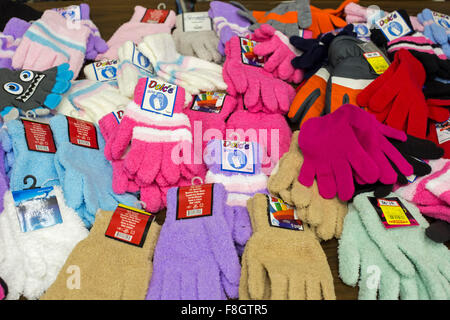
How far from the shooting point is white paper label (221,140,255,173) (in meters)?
0.99

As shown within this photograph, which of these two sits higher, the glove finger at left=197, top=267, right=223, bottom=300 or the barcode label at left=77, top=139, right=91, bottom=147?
the barcode label at left=77, top=139, right=91, bottom=147

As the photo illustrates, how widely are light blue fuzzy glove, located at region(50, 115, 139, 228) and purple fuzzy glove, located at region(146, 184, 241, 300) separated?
19 cm

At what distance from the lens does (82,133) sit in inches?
41.6

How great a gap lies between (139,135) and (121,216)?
254 millimetres

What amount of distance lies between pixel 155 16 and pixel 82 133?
0.85m

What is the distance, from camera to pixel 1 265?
2.56ft

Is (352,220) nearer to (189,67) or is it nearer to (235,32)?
(189,67)

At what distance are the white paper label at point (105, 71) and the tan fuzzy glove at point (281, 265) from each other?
83cm

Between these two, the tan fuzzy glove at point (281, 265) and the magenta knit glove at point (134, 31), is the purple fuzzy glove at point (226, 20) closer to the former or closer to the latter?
the magenta knit glove at point (134, 31)

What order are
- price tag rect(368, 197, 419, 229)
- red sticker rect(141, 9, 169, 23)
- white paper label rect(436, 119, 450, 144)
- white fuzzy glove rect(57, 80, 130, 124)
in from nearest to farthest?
price tag rect(368, 197, 419, 229)
white paper label rect(436, 119, 450, 144)
white fuzzy glove rect(57, 80, 130, 124)
red sticker rect(141, 9, 169, 23)

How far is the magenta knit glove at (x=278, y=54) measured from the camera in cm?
130

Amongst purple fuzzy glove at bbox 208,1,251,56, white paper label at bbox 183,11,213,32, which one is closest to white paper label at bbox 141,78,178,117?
purple fuzzy glove at bbox 208,1,251,56

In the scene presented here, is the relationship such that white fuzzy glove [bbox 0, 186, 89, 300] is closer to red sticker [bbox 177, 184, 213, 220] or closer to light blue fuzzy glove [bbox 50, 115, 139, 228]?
light blue fuzzy glove [bbox 50, 115, 139, 228]

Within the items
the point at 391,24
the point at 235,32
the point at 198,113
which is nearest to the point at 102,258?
the point at 198,113
